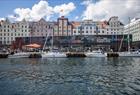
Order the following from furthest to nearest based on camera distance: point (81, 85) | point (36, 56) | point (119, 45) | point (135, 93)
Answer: point (119, 45), point (36, 56), point (81, 85), point (135, 93)

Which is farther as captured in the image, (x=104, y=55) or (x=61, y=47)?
(x=61, y=47)

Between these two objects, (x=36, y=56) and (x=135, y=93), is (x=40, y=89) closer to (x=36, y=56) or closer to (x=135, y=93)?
(x=135, y=93)

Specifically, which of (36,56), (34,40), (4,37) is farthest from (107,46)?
(4,37)

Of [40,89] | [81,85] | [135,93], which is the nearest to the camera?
[135,93]

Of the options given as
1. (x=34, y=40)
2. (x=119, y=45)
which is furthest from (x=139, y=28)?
(x=34, y=40)

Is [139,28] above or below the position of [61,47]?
above

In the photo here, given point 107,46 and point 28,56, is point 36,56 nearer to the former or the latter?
point 28,56

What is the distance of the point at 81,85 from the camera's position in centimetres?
3186

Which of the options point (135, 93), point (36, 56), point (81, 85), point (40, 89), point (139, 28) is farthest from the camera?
point (139, 28)

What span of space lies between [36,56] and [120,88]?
3442 inches

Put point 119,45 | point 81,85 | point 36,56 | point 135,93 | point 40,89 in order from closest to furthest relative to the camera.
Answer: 1. point 135,93
2. point 40,89
3. point 81,85
4. point 36,56
5. point 119,45

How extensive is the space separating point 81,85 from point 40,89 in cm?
563

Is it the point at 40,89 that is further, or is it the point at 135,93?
the point at 40,89

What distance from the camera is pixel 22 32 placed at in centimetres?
19925
